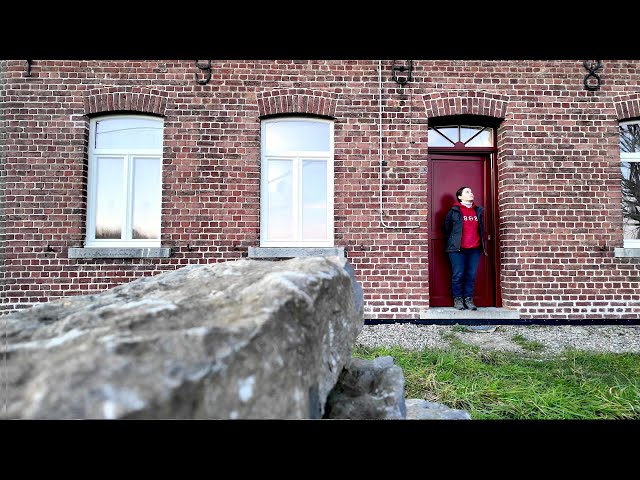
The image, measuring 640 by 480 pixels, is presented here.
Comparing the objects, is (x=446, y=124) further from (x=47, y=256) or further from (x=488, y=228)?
(x=47, y=256)

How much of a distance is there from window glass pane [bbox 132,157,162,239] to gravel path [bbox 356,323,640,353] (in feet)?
11.6

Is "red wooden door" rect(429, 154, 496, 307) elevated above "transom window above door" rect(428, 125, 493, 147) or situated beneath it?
situated beneath

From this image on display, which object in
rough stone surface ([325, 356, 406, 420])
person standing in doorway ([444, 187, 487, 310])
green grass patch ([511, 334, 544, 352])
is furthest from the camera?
person standing in doorway ([444, 187, 487, 310])

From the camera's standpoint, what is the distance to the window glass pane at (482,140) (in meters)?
6.43

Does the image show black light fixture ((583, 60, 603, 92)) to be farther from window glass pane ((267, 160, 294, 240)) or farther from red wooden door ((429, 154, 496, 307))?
window glass pane ((267, 160, 294, 240))

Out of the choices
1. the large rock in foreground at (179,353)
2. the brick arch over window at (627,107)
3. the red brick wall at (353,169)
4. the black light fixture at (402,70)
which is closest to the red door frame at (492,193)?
the red brick wall at (353,169)

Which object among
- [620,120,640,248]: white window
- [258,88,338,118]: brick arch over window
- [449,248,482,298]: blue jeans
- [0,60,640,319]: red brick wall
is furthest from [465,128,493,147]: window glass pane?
[258,88,338,118]: brick arch over window

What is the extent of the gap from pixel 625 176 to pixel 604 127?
876mm

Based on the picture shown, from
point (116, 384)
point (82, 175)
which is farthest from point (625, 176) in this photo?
point (82, 175)

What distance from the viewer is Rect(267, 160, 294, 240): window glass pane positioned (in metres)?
6.09

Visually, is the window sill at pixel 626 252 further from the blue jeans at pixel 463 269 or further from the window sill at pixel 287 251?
the window sill at pixel 287 251

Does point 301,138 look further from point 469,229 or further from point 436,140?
point 469,229

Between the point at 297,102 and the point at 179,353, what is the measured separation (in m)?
5.53

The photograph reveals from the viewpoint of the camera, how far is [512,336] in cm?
504
